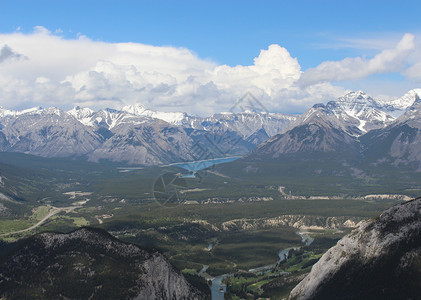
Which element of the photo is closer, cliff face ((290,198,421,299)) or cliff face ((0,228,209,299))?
cliff face ((290,198,421,299))

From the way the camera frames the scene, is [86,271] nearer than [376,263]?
No

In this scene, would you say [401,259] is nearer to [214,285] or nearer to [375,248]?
[375,248]

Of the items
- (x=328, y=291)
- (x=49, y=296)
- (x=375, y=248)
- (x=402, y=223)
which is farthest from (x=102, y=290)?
(x=402, y=223)

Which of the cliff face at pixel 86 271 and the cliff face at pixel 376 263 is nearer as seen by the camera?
the cliff face at pixel 376 263

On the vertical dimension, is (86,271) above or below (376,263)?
below
